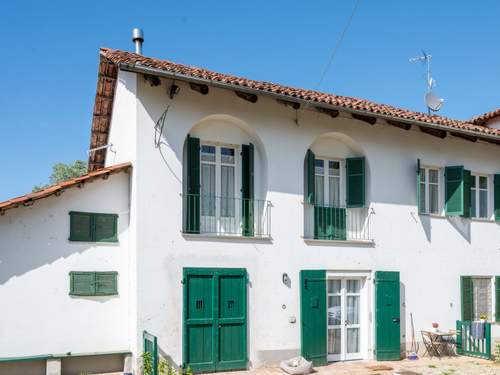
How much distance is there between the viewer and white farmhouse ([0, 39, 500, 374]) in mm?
10039

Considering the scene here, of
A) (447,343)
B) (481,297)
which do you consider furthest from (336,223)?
A: (481,297)

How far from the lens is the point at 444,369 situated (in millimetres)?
11719

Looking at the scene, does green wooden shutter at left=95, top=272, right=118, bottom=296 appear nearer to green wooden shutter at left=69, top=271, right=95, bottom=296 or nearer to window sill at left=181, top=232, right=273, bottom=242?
green wooden shutter at left=69, top=271, right=95, bottom=296

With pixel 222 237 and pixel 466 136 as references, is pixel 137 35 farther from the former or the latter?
pixel 466 136

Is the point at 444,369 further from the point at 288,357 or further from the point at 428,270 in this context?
the point at 288,357

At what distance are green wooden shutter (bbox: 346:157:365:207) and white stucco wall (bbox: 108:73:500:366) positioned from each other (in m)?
0.25

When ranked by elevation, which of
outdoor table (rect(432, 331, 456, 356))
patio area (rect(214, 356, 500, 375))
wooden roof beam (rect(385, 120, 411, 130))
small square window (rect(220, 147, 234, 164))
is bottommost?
patio area (rect(214, 356, 500, 375))

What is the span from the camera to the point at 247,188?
11.6 meters

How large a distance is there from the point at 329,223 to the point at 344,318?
219 cm

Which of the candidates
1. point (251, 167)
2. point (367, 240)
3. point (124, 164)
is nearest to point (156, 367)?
point (124, 164)

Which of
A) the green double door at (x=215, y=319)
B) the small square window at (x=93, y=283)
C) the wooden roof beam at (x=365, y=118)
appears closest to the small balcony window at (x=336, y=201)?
the wooden roof beam at (x=365, y=118)

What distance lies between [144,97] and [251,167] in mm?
2733

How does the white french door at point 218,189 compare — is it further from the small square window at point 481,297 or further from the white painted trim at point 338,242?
the small square window at point 481,297

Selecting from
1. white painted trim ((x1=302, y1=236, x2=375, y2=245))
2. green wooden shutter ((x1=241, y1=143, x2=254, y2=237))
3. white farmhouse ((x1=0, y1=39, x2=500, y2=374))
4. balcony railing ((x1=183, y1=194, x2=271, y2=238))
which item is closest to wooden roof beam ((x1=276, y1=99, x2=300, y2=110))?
white farmhouse ((x1=0, y1=39, x2=500, y2=374))
